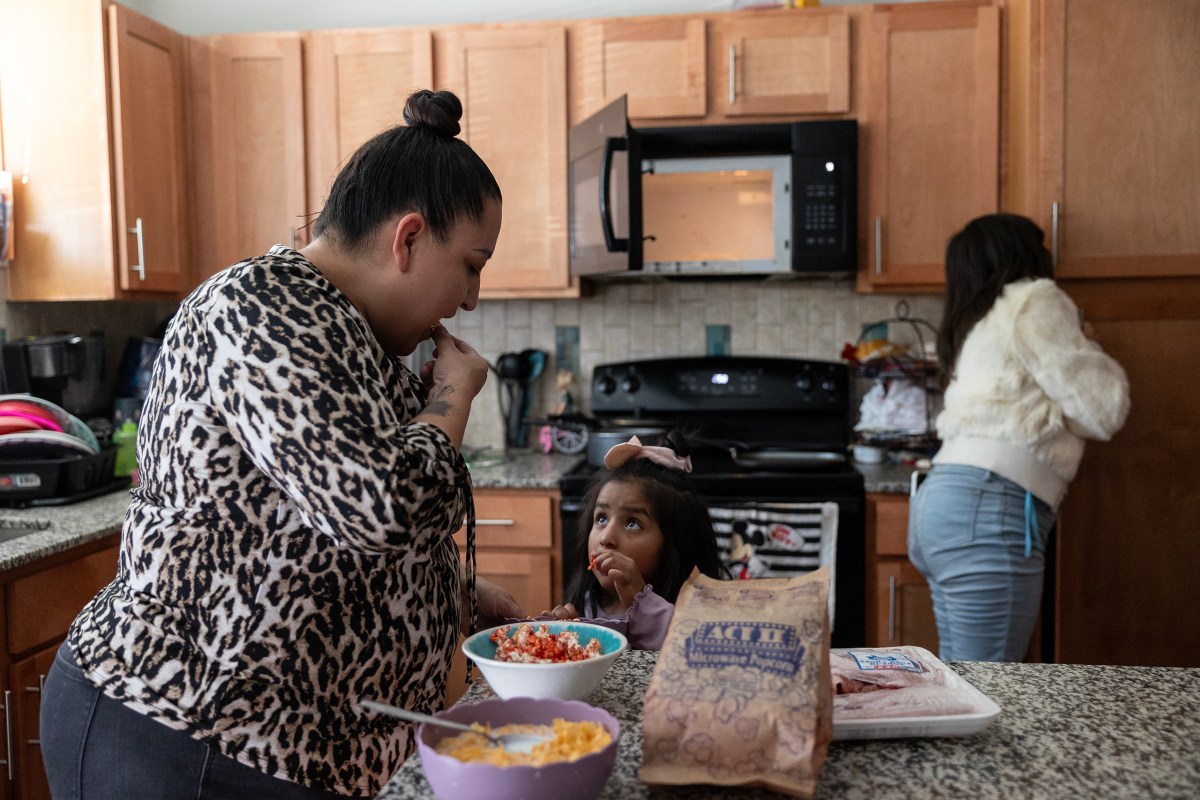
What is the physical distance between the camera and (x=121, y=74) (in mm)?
2902

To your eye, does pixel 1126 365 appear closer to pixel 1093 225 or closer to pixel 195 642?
pixel 1093 225

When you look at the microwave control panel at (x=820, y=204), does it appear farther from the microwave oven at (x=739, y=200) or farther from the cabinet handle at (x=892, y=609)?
the cabinet handle at (x=892, y=609)

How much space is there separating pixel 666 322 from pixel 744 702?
8.60ft

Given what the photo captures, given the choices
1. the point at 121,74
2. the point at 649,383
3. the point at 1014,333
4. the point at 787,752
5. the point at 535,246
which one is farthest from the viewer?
the point at 649,383

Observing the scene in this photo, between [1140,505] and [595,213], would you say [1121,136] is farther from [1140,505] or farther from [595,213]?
[595,213]

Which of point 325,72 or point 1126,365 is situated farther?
point 325,72

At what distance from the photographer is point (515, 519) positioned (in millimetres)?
2936

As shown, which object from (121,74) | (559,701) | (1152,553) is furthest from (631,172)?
(559,701)

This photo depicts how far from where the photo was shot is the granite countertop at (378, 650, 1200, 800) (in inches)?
35.8

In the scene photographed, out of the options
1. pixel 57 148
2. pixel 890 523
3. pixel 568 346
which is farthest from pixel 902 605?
pixel 57 148

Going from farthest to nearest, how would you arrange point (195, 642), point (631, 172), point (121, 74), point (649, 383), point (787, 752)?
point (649, 383) < point (121, 74) < point (631, 172) < point (195, 642) < point (787, 752)

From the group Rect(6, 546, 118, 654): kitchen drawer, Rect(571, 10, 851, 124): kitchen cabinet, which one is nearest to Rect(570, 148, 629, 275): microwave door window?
Rect(571, 10, 851, 124): kitchen cabinet

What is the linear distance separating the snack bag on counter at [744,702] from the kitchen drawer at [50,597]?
169 cm

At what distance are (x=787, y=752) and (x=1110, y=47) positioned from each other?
8.01ft
